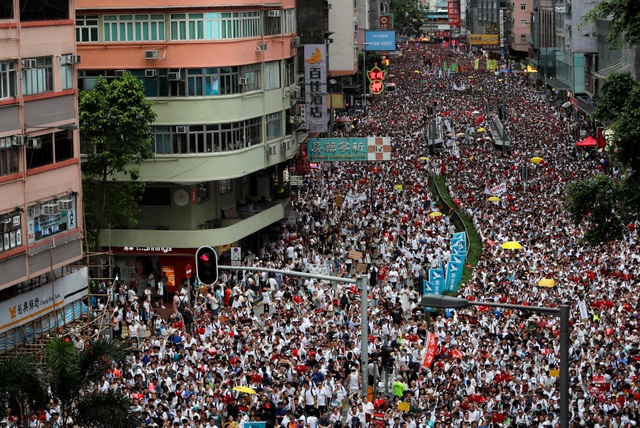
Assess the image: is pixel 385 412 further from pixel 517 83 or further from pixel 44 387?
pixel 517 83

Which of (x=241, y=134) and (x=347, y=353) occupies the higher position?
(x=241, y=134)

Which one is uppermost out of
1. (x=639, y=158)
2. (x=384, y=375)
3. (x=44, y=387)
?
(x=639, y=158)

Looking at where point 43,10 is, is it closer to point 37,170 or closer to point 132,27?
point 37,170

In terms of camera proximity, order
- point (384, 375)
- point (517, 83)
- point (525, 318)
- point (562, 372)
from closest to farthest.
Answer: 1. point (562, 372)
2. point (384, 375)
3. point (525, 318)
4. point (517, 83)

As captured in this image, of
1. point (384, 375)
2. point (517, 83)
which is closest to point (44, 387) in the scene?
point (384, 375)

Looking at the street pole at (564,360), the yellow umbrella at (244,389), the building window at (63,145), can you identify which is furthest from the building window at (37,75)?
the street pole at (564,360)

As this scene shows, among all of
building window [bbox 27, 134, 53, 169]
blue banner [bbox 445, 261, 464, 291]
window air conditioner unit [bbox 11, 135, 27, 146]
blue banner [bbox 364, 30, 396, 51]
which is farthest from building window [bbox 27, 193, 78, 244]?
blue banner [bbox 364, 30, 396, 51]

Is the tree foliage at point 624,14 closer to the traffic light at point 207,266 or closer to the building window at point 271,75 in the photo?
the traffic light at point 207,266

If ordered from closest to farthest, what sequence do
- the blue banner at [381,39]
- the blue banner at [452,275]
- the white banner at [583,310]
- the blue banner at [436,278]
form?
the white banner at [583,310] < the blue banner at [436,278] < the blue banner at [452,275] < the blue banner at [381,39]
